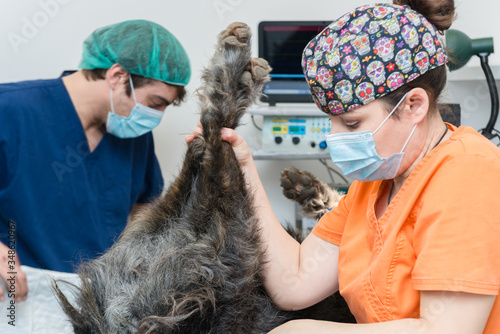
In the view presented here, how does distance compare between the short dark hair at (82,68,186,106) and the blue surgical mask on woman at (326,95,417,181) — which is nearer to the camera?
the blue surgical mask on woman at (326,95,417,181)

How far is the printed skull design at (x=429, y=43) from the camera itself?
84cm

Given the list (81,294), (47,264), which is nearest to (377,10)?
(81,294)

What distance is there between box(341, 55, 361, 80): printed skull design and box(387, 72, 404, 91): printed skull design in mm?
54

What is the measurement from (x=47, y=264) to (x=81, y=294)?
77 cm

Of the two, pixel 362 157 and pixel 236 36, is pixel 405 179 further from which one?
pixel 236 36

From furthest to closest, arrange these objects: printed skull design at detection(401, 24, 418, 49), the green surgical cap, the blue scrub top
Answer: the green surgical cap < the blue scrub top < printed skull design at detection(401, 24, 418, 49)

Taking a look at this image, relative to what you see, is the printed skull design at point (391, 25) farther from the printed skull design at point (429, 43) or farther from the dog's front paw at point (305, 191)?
the dog's front paw at point (305, 191)

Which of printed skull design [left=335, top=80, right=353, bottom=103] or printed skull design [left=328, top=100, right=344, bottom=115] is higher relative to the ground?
printed skull design [left=335, top=80, right=353, bottom=103]

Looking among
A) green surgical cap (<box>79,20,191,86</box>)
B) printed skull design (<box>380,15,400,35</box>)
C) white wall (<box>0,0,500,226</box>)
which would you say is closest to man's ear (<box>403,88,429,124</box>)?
printed skull design (<box>380,15,400,35</box>)

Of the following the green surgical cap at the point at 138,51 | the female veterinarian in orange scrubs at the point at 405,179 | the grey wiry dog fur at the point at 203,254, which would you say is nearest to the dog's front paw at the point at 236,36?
the grey wiry dog fur at the point at 203,254

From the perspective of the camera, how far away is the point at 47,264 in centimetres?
169

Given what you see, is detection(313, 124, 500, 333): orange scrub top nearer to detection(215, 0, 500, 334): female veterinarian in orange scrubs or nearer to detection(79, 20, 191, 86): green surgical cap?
detection(215, 0, 500, 334): female veterinarian in orange scrubs

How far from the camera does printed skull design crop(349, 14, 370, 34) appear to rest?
85 cm

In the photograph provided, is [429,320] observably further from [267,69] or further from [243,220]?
[267,69]
